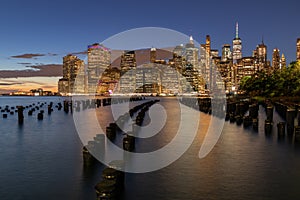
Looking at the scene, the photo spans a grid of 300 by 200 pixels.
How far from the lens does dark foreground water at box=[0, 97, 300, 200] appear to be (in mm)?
9844

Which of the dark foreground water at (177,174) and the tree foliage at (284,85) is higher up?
the tree foliage at (284,85)

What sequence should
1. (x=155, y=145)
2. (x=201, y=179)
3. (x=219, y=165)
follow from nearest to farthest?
(x=201, y=179), (x=219, y=165), (x=155, y=145)

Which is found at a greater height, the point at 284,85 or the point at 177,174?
the point at 284,85

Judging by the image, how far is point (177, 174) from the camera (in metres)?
11.9

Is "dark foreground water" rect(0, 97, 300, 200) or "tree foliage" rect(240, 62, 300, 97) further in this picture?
"tree foliage" rect(240, 62, 300, 97)

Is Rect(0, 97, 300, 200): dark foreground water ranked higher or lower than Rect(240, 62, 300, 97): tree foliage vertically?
lower

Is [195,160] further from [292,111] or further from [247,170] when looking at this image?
[292,111]

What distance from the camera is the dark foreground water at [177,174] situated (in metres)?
9.84

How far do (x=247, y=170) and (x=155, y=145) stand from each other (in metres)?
6.76

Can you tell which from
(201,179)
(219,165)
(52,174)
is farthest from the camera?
(219,165)

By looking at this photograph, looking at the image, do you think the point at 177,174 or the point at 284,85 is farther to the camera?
the point at 284,85

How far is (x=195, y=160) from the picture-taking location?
562 inches

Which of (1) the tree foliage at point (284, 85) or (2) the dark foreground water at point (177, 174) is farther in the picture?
(1) the tree foliage at point (284, 85)

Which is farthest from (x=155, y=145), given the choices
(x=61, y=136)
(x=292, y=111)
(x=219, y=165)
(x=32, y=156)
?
(x=292, y=111)
